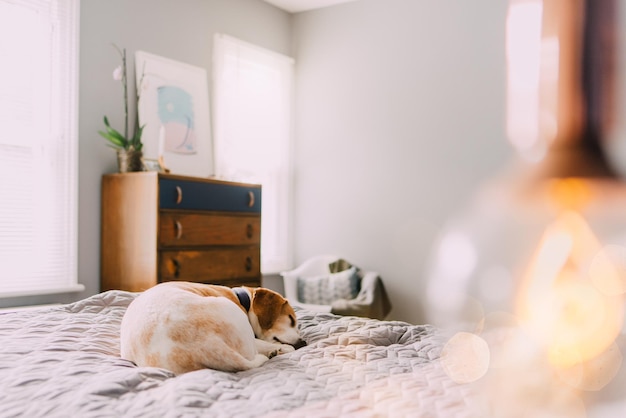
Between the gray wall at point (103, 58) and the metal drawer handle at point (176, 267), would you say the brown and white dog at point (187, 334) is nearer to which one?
the metal drawer handle at point (176, 267)

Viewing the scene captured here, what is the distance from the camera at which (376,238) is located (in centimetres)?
463

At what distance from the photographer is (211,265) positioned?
354 centimetres

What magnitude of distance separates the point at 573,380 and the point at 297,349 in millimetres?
859

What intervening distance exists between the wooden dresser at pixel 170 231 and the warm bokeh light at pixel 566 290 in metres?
1.82

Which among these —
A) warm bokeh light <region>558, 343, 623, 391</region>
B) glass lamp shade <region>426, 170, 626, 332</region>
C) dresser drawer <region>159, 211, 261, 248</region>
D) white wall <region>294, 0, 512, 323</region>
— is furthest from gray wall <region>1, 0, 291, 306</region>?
warm bokeh light <region>558, 343, 623, 391</region>

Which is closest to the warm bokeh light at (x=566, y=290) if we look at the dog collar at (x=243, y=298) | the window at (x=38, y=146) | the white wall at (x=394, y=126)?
the white wall at (x=394, y=126)

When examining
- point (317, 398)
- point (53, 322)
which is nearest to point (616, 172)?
point (317, 398)

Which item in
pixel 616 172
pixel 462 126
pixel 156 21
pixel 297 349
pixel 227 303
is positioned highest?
pixel 156 21

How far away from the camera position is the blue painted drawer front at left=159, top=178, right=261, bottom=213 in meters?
3.29

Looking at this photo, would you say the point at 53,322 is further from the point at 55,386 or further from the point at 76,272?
the point at 76,272

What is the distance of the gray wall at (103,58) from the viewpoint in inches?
136

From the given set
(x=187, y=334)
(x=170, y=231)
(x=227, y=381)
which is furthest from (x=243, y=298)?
(x=170, y=231)

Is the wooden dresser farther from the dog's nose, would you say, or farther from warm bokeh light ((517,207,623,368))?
warm bokeh light ((517,207,623,368))

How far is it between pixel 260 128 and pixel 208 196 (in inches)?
54.5
